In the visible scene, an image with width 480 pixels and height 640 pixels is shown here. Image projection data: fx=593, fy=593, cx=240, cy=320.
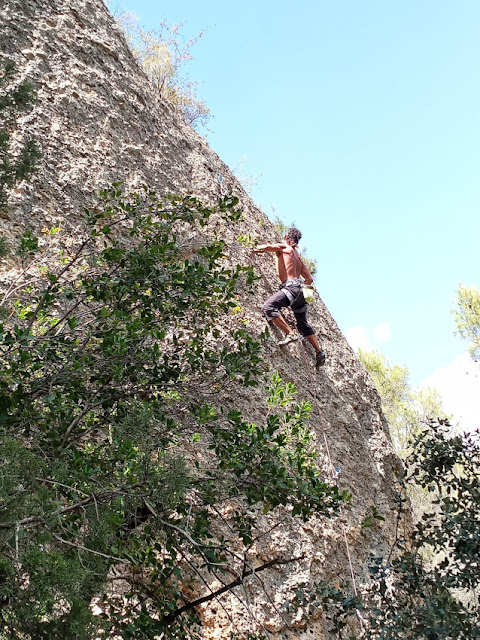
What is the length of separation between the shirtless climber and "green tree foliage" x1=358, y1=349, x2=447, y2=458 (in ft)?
35.8

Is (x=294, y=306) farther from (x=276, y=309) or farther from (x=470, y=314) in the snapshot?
(x=470, y=314)

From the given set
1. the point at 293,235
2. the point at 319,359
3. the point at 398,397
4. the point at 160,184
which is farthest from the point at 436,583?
the point at 398,397

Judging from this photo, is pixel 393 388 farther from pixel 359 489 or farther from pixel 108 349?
pixel 108 349

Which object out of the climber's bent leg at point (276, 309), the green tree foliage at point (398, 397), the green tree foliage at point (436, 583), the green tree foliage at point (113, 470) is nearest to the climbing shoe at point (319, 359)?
the climber's bent leg at point (276, 309)

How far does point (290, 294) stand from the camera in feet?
22.6

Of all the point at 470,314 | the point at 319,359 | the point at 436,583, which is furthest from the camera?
the point at 470,314

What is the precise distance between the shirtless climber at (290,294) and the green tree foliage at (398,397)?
35.8 feet

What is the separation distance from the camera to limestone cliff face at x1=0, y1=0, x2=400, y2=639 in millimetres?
5086

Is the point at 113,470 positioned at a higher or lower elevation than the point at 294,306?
lower

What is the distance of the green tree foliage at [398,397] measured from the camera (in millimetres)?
17625

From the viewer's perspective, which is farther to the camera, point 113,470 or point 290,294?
point 290,294

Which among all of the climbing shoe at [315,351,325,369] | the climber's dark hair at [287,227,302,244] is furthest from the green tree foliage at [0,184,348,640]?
the climber's dark hair at [287,227,302,244]

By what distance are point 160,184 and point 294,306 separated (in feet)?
7.05

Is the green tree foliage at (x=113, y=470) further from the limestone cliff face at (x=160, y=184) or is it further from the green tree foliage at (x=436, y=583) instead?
the limestone cliff face at (x=160, y=184)
